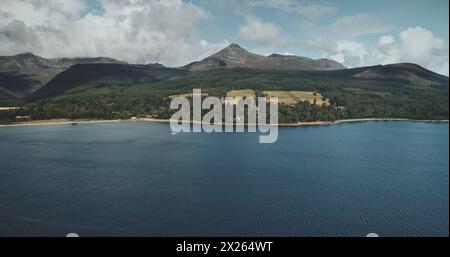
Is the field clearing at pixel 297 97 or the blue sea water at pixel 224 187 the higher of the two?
the field clearing at pixel 297 97

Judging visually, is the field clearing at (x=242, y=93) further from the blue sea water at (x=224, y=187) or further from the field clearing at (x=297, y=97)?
the blue sea water at (x=224, y=187)

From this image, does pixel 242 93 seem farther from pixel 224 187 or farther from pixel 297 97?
pixel 224 187

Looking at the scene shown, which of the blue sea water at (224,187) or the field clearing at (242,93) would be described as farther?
the field clearing at (242,93)

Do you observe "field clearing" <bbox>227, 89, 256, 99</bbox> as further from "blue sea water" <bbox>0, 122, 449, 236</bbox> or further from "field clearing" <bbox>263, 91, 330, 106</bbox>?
"blue sea water" <bbox>0, 122, 449, 236</bbox>

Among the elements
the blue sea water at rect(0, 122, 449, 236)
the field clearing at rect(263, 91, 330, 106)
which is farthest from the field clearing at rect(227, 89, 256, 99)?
the blue sea water at rect(0, 122, 449, 236)

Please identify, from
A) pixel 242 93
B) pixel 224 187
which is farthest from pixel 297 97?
pixel 224 187

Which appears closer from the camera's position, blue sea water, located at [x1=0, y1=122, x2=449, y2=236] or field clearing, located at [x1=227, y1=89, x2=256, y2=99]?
blue sea water, located at [x1=0, y1=122, x2=449, y2=236]

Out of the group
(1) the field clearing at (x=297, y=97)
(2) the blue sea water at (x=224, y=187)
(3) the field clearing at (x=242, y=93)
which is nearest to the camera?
(2) the blue sea water at (x=224, y=187)

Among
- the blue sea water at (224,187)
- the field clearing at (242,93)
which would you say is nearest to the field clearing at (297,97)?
the field clearing at (242,93)
